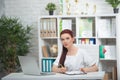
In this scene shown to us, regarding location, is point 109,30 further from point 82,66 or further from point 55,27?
point 82,66

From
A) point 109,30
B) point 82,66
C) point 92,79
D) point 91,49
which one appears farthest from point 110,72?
point 92,79

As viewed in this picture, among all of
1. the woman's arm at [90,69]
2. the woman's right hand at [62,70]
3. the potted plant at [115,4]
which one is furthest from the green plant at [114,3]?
the woman's right hand at [62,70]

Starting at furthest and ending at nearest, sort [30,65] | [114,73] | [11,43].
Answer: [11,43] → [114,73] → [30,65]

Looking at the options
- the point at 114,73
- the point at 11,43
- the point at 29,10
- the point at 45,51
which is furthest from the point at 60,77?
the point at 29,10

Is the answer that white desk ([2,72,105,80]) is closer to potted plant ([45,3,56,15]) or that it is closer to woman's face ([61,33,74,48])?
woman's face ([61,33,74,48])

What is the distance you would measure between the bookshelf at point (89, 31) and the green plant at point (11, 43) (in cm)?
36

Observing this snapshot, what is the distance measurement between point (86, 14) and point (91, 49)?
1093mm

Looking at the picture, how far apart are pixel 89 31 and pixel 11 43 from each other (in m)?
1.40

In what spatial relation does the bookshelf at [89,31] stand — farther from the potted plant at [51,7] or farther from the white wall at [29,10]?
the white wall at [29,10]

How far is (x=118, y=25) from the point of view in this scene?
498cm

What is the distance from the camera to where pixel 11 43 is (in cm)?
532

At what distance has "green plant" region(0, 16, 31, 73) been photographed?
208 inches

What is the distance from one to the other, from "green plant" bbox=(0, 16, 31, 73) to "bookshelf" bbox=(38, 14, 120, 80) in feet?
1.18

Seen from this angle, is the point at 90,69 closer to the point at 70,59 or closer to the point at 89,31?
the point at 70,59
